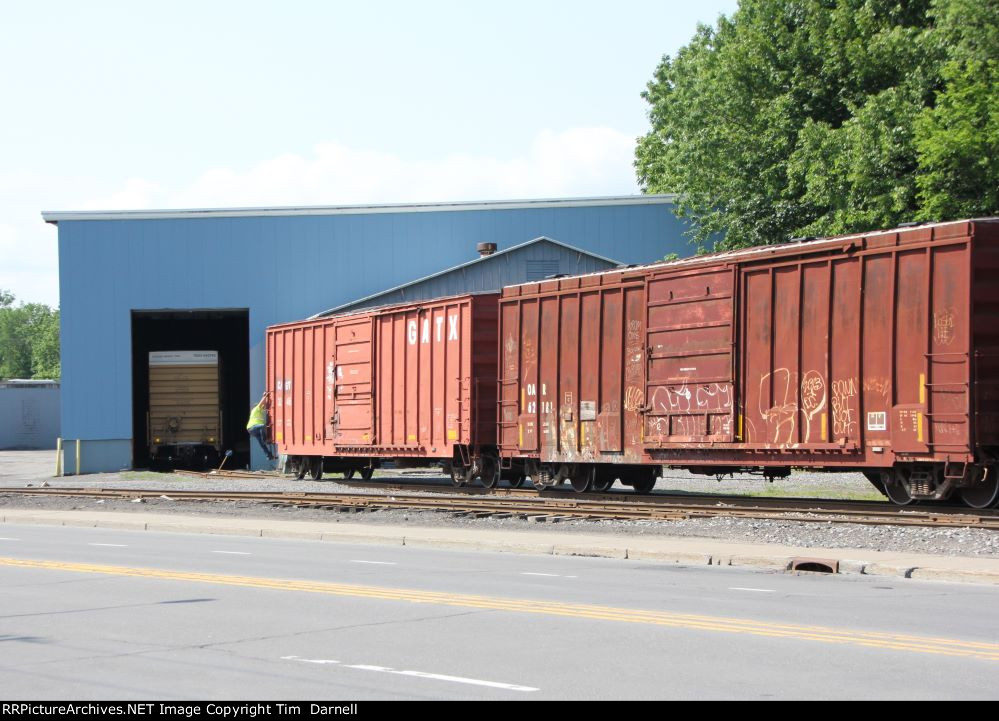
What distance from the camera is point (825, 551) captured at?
55.2 feet

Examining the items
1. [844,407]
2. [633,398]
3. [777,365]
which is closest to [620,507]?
[633,398]

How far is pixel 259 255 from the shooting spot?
47.8m

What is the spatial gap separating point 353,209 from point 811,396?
94.6 ft

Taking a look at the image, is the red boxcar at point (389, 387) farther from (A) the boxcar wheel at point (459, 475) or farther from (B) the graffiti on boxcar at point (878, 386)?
(B) the graffiti on boxcar at point (878, 386)

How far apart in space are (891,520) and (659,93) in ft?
146

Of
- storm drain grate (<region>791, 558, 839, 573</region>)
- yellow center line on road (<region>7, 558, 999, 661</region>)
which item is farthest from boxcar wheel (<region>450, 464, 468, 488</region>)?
storm drain grate (<region>791, 558, 839, 573</region>)

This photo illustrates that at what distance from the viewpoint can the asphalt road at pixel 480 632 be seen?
8.39 meters

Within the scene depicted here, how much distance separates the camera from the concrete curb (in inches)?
584

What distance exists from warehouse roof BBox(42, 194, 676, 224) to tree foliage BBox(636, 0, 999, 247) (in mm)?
2388

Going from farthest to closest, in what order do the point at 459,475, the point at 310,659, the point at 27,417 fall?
1. the point at 27,417
2. the point at 459,475
3. the point at 310,659

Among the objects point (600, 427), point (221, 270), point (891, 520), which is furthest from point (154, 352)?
point (891, 520)

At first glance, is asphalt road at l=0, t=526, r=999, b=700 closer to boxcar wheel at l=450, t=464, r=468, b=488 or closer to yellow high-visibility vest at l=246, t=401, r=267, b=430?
boxcar wheel at l=450, t=464, r=468, b=488

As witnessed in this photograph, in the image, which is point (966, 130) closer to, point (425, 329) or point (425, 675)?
point (425, 329)

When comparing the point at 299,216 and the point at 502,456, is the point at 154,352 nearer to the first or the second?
the point at 299,216
